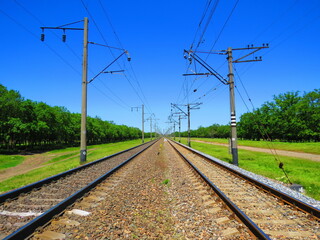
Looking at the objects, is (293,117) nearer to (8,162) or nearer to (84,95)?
(84,95)

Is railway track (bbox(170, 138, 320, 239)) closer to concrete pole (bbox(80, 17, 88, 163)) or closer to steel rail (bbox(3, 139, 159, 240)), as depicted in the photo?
steel rail (bbox(3, 139, 159, 240))

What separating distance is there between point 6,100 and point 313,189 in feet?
160

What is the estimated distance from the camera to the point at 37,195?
22.0 ft

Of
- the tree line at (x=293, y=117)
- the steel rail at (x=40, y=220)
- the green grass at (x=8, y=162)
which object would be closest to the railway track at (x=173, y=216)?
the steel rail at (x=40, y=220)

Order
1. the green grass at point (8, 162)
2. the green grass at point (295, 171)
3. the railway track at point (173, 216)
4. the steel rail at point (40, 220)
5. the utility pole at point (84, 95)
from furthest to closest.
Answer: the green grass at point (8, 162)
the utility pole at point (84, 95)
the green grass at point (295, 171)
the railway track at point (173, 216)
the steel rail at point (40, 220)

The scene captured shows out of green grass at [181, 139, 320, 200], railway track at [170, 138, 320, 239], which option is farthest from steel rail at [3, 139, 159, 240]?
green grass at [181, 139, 320, 200]

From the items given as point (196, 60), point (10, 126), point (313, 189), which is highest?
point (196, 60)

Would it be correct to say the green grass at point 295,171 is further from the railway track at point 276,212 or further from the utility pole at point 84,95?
the utility pole at point 84,95

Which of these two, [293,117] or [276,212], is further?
[293,117]

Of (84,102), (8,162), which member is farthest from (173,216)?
(8,162)

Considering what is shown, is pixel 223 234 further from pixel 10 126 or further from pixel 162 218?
pixel 10 126

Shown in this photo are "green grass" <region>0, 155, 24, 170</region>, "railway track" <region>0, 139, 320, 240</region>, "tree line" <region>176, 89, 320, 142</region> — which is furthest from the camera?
"tree line" <region>176, 89, 320, 142</region>

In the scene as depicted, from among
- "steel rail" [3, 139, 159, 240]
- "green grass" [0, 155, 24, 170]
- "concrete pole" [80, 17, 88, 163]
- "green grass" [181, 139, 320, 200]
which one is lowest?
"green grass" [0, 155, 24, 170]

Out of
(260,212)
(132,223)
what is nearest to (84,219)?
(132,223)
